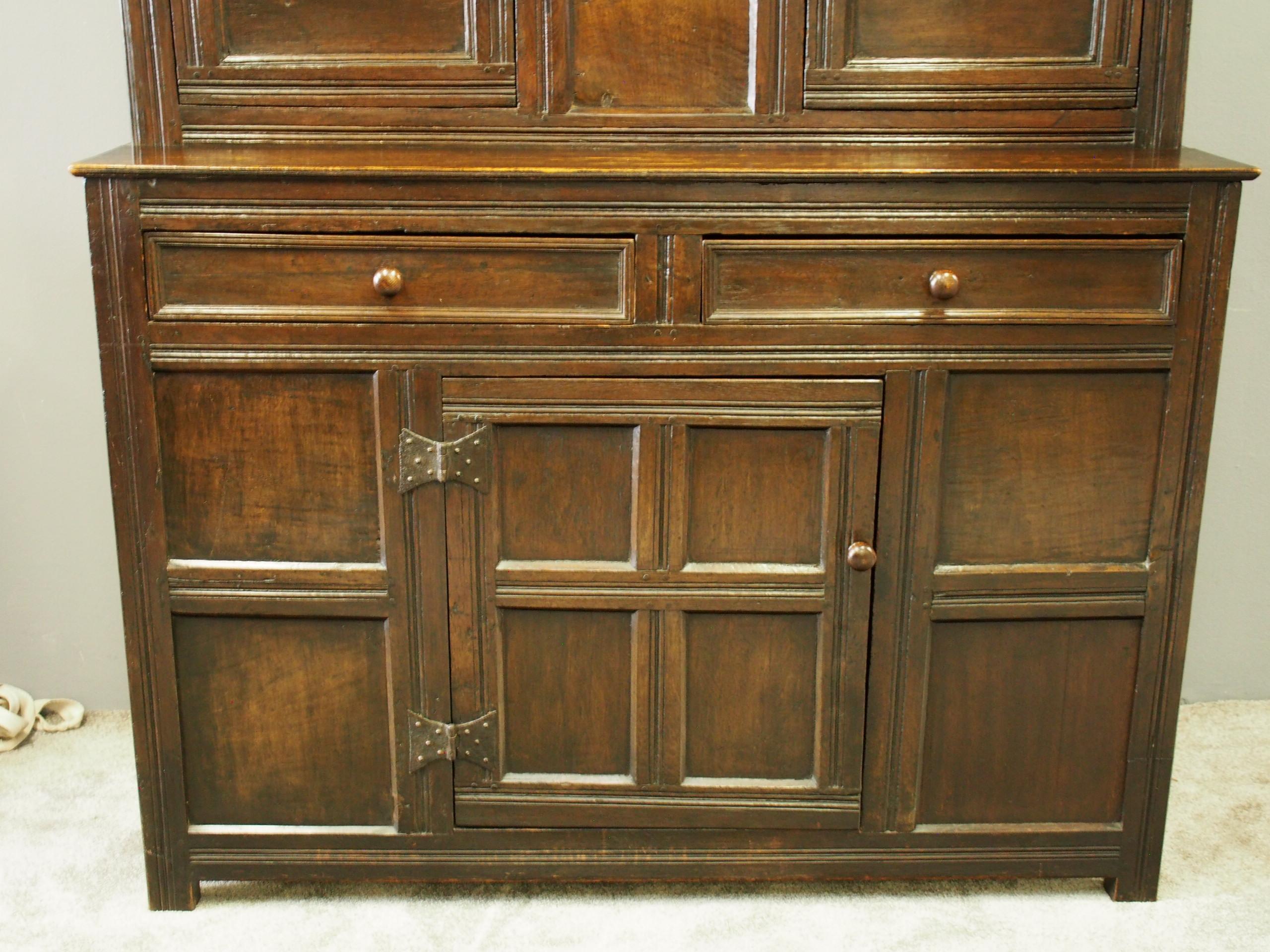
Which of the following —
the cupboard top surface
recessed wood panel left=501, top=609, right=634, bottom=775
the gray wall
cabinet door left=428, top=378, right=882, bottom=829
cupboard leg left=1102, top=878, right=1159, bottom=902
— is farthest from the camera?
the gray wall

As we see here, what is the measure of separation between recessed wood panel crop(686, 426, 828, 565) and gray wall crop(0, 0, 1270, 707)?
1176 millimetres

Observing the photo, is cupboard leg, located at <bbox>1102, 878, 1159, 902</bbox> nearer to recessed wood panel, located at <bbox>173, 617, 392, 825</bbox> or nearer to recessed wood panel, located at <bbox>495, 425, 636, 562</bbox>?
recessed wood panel, located at <bbox>495, 425, 636, 562</bbox>

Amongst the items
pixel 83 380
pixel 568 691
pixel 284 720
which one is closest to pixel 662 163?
pixel 568 691

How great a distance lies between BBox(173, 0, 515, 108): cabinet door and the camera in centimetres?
216

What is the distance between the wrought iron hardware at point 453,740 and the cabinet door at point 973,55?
45.1 inches

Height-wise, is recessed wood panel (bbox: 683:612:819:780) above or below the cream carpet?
above

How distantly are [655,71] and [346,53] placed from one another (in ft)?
1.66

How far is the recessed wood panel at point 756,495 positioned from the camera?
6.77 feet

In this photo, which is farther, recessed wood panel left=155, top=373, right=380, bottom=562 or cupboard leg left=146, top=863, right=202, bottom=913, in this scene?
cupboard leg left=146, top=863, right=202, bottom=913

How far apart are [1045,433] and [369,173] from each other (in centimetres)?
109

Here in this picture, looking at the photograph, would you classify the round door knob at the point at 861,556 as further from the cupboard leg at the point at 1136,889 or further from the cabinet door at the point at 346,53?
the cabinet door at the point at 346,53

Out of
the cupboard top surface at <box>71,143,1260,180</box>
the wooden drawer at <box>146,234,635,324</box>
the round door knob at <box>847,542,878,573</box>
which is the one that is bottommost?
the round door knob at <box>847,542,878,573</box>

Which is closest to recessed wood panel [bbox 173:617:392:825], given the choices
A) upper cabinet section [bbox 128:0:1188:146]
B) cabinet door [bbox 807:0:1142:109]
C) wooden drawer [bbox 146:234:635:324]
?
wooden drawer [bbox 146:234:635:324]

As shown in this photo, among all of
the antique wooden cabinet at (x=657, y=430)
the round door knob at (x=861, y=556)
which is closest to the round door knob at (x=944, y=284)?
the antique wooden cabinet at (x=657, y=430)
